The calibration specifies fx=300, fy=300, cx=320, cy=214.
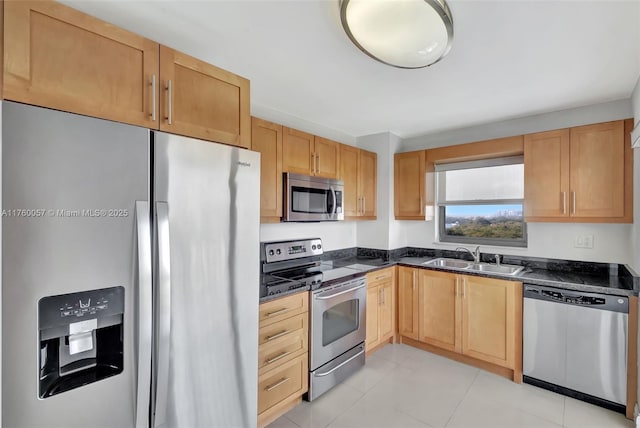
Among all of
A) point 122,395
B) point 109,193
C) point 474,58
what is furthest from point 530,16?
point 122,395

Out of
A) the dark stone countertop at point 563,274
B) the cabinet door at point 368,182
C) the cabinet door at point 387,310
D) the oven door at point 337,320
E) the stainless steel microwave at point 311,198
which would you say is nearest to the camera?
the dark stone countertop at point 563,274

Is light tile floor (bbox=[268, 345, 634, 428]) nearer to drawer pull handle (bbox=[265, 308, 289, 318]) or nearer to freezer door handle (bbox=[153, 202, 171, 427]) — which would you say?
drawer pull handle (bbox=[265, 308, 289, 318])

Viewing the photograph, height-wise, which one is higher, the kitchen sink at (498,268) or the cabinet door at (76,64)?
the cabinet door at (76,64)

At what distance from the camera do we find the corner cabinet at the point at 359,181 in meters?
3.14

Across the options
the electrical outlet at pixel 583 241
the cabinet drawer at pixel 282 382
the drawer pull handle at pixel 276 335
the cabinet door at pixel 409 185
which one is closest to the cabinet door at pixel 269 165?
the drawer pull handle at pixel 276 335

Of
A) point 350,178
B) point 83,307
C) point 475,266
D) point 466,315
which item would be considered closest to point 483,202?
point 475,266

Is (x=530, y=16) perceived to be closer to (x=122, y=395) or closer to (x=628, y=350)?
(x=628, y=350)

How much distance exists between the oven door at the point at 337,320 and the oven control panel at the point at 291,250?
58 centimetres

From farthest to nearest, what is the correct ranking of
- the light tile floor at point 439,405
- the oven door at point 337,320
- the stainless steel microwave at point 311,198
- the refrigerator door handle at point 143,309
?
the stainless steel microwave at point 311,198, the oven door at point 337,320, the light tile floor at point 439,405, the refrigerator door handle at point 143,309

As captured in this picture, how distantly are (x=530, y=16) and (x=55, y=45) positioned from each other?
2045 mm

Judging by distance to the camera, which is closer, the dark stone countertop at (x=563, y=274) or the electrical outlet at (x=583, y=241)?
the dark stone countertop at (x=563, y=274)

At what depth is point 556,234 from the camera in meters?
2.84

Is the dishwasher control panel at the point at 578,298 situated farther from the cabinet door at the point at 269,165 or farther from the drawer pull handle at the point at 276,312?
the cabinet door at the point at 269,165

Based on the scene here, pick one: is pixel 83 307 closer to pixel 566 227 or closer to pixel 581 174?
pixel 581 174
